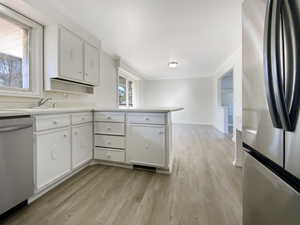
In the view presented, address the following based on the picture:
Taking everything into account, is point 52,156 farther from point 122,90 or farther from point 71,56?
point 122,90

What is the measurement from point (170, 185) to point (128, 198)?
55 cm

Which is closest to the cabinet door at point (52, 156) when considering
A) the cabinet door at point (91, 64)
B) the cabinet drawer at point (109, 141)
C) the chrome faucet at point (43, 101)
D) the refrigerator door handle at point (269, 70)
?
the cabinet drawer at point (109, 141)

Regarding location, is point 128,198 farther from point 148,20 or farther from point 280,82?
point 148,20

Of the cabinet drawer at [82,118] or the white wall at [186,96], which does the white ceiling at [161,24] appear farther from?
the white wall at [186,96]

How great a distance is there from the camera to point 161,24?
259 centimetres

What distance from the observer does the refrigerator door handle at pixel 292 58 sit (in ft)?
1.62

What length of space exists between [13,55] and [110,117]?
1487 mm

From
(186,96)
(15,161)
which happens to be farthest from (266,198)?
(186,96)

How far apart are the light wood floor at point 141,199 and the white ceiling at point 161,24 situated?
2371mm

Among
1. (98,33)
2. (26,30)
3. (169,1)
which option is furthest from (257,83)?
(98,33)

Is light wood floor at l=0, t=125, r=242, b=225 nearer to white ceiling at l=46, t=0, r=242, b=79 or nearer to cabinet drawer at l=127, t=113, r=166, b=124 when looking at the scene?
cabinet drawer at l=127, t=113, r=166, b=124

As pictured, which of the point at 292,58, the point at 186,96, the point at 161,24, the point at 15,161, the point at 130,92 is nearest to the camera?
the point at 292,58

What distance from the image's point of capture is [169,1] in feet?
6.59

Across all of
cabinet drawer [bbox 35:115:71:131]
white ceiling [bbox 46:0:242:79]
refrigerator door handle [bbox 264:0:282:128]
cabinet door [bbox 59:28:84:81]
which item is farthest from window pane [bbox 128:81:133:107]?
refrigerator door handle [bbox 264:0:282:128]
